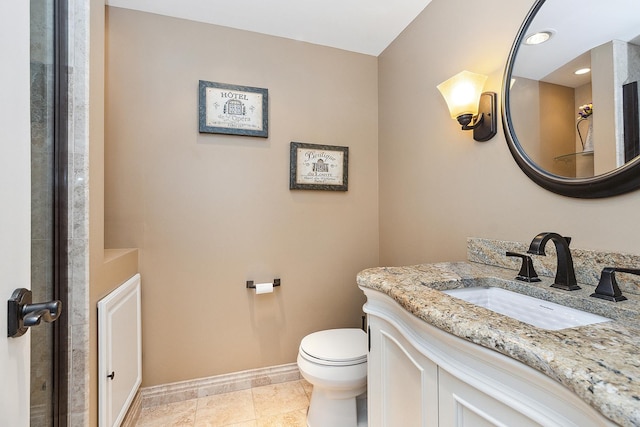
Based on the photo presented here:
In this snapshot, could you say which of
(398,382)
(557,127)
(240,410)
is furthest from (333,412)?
(557,127)

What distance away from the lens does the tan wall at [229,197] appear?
175 centimetres

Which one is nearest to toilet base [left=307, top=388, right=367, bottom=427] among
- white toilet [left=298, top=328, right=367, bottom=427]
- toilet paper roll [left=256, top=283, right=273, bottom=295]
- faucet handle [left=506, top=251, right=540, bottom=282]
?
white toilet [left=298, top=328, right=367, bottom=427]

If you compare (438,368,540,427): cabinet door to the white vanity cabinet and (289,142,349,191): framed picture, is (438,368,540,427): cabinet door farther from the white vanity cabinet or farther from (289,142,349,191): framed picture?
(289,142,349,191): framed picture

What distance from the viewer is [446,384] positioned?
0.70 meters

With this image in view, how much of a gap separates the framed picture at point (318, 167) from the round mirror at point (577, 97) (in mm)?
1110

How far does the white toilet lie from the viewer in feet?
4.72

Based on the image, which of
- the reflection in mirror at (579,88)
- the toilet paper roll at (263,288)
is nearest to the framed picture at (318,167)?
the toilet paper roll at (263,288)

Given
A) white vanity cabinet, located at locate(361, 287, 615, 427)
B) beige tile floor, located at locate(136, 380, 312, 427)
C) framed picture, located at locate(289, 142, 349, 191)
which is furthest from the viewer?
framed picture, located at locate(289, 142, 349, 191)

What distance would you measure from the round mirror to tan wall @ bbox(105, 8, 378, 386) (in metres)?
1.16

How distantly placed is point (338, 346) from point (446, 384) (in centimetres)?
95

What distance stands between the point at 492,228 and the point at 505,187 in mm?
195

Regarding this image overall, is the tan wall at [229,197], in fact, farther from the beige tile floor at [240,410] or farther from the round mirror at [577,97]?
the round mirror at [577,97]

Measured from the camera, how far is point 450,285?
40.2 inches

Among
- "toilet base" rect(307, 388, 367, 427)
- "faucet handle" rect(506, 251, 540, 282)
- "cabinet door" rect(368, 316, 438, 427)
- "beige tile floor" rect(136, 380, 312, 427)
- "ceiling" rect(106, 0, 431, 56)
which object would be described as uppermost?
"ceiling" rect(106, 0, 431, 56)
